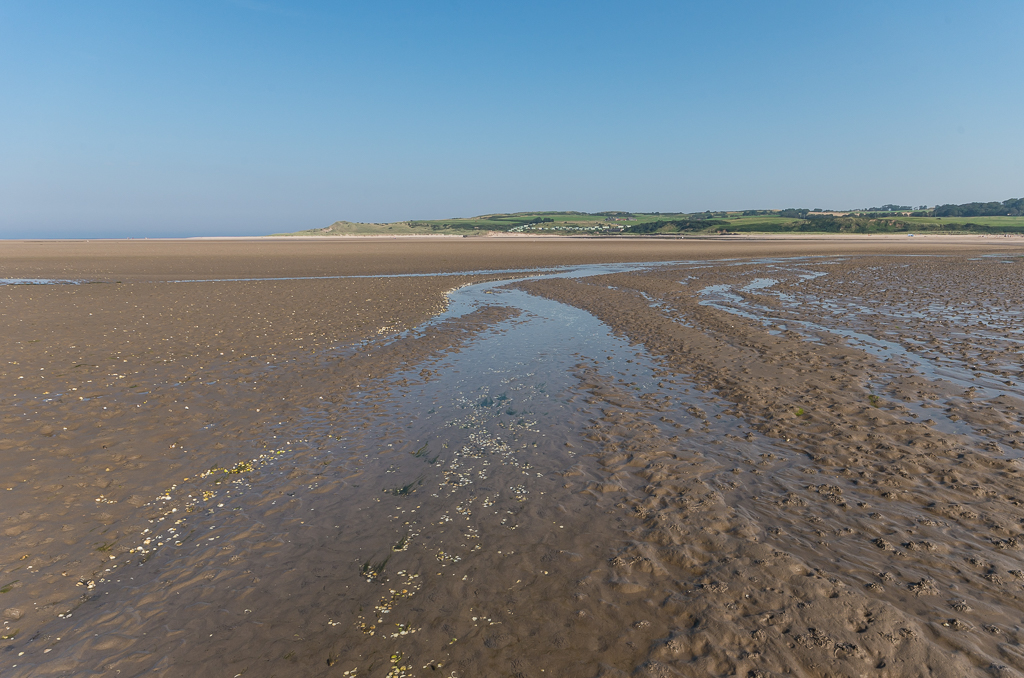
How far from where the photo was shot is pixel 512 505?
8.76 m

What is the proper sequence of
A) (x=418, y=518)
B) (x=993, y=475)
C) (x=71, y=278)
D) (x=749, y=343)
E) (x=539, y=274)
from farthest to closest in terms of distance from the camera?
(x=539, y=274)
(x=71, y=278)
(x=749, y=343)
(x=993, y=475)
(x=418, y=518)

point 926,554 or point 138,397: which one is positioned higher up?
point 138,397

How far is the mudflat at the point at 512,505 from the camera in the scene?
562 centimetres

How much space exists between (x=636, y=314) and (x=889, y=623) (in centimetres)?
2163

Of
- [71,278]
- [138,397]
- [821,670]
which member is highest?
[71,278]

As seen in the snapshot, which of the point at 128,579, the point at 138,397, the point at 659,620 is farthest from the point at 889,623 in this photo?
the point at 138,397

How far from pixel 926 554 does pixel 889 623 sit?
2000 mm

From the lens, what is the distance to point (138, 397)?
13.6 metres

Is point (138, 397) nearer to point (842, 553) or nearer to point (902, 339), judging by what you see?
point (842, 553)

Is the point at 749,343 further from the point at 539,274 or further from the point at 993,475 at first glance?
the point at 539,274

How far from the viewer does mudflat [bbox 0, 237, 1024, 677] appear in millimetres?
5625

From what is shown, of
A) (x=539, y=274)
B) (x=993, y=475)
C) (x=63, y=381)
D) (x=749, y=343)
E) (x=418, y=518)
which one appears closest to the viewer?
A: (x=418, y=518)

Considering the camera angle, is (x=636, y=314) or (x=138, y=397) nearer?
(x=138, y=397)

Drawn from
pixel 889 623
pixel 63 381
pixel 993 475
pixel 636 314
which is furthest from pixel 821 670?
pixel 636 314
